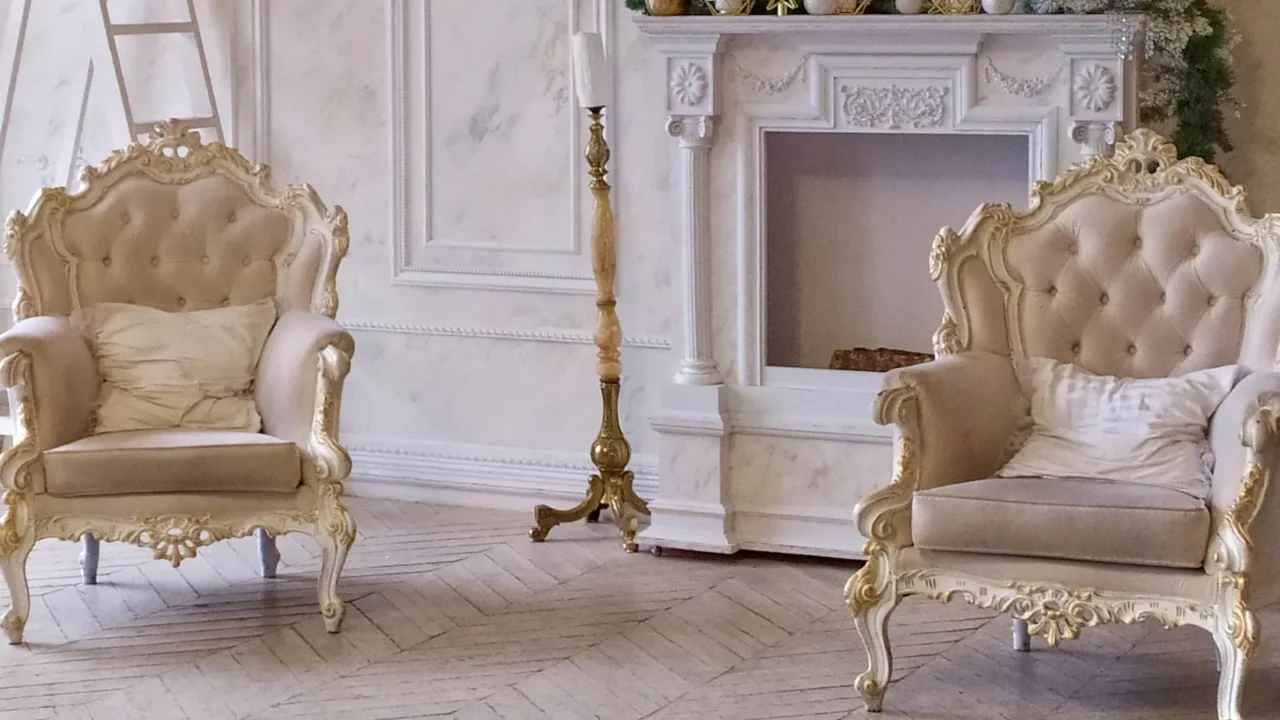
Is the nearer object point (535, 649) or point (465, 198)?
point (535, 649)

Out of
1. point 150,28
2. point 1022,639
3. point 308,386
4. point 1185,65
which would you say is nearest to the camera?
point 1022,639

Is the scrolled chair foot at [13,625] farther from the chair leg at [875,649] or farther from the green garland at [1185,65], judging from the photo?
the green garland at [1185,65]

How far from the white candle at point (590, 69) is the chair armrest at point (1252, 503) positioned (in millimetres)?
1877

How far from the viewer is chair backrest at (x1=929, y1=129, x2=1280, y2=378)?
11.3 feet

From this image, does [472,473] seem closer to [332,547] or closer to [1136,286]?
[332,547]

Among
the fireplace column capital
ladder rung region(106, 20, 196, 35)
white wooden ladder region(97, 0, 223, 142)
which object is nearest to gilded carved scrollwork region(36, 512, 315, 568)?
the fireplace column capital

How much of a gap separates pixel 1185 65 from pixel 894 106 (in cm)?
70

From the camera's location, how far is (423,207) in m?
4.91

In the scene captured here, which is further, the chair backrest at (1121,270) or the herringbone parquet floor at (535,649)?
the chair backrest at (1121,270)

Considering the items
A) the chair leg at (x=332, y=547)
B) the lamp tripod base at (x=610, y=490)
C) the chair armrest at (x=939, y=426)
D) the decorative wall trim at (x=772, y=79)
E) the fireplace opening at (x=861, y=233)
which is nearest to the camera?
the chair armrest at (x=939, y=426)

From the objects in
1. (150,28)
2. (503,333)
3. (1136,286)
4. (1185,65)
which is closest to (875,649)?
(1136,286)

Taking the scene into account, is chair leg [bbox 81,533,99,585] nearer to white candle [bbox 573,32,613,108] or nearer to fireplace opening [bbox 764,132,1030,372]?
white candle [bbox 573,32,613,108]

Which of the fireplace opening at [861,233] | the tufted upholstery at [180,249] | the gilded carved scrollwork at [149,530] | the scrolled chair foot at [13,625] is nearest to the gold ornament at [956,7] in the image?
the fireplace opening at [861,233]

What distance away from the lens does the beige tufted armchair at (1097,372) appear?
3.02m
